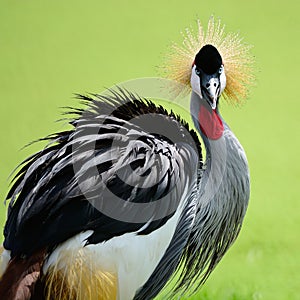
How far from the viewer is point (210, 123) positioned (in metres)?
2.12

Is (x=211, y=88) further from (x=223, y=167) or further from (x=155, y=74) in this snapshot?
(x=155, y=74)

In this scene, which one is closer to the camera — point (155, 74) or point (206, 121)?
point (206, 121)

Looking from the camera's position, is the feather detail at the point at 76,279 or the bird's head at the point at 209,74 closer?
the feather detail at the point at 76,279

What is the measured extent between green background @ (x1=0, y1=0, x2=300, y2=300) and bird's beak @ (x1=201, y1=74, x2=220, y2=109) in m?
0.94

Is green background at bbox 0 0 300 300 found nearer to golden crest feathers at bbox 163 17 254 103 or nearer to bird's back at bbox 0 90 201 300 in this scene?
golden crest feathers at bbox 163 17 254 103

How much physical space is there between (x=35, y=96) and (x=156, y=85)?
6.82ft

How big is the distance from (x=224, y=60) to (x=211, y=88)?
266 millimetres

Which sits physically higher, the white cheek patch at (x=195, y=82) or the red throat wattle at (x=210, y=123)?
the white cheek patch at (x=195, y=82)

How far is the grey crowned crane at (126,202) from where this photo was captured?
1792 millimetres

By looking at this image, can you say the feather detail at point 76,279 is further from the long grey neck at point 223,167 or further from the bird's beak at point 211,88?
the bird's beak at point 211,88

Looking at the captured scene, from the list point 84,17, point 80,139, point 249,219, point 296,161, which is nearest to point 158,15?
point 84,17

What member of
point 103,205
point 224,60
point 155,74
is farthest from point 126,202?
point 155,74

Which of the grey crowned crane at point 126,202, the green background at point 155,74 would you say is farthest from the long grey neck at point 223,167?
the green background at point 155,74

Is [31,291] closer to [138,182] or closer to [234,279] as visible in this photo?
[138,182]
